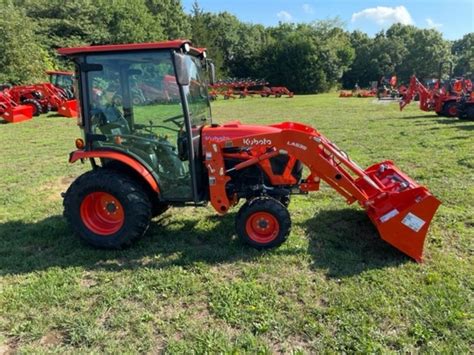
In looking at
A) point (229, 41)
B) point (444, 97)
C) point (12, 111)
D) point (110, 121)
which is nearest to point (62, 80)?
point (12, 111)

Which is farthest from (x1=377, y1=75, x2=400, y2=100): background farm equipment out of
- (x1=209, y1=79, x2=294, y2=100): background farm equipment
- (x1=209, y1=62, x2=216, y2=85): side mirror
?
(x1=209, y1=62, x2=216, y2=85): side mirror

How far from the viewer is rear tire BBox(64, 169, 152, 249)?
4.54 meters

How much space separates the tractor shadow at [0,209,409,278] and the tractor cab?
0.59 m

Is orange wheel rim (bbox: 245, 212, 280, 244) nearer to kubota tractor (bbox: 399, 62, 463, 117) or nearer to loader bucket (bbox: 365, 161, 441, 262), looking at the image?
loader bucket (bbox: 365, 161, 441, 262)

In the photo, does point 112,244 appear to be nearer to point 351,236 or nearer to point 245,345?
point 245,345

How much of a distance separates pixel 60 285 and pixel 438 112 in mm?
16280

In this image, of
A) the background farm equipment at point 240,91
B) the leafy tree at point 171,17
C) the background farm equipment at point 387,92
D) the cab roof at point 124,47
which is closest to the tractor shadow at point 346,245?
the cab roof at point 124,47

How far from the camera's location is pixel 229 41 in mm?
51469

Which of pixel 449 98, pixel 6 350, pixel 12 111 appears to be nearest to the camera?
pixel 6 350

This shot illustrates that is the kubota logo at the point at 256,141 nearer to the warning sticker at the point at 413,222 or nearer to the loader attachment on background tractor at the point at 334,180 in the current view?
the loader attachment on background tractor at the point at 334,180

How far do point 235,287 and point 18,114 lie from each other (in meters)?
16.9

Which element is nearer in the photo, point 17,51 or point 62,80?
point 62,80

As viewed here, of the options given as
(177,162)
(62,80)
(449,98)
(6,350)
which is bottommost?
(6,350)

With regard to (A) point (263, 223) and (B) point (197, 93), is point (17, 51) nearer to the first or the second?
(B) point (197, 93)
